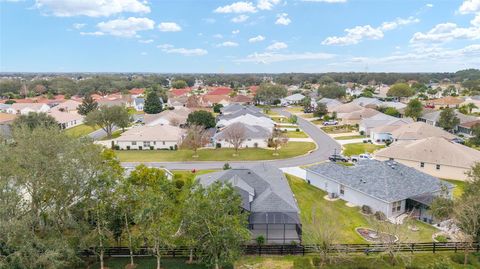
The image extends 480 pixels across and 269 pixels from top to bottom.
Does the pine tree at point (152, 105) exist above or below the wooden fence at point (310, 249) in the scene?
above

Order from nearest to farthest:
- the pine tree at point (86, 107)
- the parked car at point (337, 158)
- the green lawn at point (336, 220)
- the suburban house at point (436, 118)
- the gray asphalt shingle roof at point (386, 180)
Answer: the green lawn at point (336, 220), the gray asphalt shingle roof at point (386, 180), the parked car at point (337, 158), the suburban house at point (436, 118), the pine tree at point (86, 107)

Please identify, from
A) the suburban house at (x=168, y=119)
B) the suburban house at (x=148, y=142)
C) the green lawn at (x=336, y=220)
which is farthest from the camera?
the suburban house at (x=168, y=119)

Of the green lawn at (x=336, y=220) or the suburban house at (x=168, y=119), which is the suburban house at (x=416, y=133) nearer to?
the green lawn at (x=336, y=220)

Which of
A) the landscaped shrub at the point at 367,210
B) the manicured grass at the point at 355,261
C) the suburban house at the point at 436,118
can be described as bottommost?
the manicured grass at the point at 355,261

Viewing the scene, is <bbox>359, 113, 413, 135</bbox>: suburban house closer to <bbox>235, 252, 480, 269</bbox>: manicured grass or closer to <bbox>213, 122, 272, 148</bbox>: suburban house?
<bbox>213, 122, 272, 148</bbox>: suburban house

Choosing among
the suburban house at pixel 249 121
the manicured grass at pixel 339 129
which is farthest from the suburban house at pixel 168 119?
the manicured grass at pixel 339 129

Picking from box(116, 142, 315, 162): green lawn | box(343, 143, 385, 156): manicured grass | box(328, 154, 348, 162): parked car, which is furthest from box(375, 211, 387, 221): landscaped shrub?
box(343, 143, 385, 156): manicured grass

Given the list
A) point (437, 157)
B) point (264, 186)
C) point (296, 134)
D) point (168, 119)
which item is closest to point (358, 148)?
point (296, 134)
